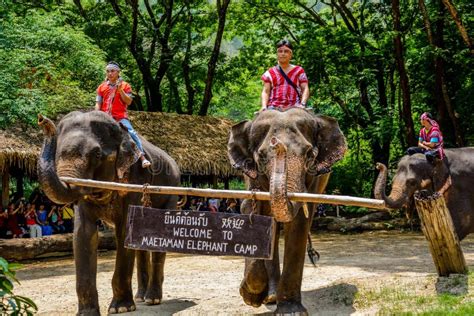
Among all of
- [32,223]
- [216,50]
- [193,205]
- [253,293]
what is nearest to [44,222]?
[32,223]

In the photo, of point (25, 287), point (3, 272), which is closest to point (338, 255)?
point (25, 287)

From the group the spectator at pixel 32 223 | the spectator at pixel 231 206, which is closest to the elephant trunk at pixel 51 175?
the spectator at pixel 32 223

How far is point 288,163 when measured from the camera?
664cm

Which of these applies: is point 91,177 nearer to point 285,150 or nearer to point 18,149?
point 285,150

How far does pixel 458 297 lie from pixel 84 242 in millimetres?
4189

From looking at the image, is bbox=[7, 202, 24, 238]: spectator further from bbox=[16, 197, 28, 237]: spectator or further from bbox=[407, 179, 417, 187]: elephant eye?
bbox=[407, 179, 417, 187]: elephant eye

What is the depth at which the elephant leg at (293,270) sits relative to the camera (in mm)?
7438

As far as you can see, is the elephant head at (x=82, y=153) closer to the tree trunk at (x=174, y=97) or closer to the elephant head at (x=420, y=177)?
the elephant head at (x=420, y=177)

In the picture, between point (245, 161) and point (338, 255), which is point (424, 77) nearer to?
point (338, 255)

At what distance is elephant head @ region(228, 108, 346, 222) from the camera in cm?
621

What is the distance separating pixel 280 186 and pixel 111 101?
12.2 ft

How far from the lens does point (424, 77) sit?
70.2 ft

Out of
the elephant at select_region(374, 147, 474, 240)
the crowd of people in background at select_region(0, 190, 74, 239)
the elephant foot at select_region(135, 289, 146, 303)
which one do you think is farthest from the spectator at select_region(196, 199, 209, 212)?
the elephant foot at select_region(135, 289, 146, 303)

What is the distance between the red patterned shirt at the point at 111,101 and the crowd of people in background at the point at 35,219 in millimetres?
8630
